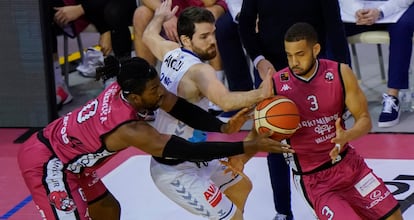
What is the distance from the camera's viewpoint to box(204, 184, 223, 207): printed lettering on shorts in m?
3.96

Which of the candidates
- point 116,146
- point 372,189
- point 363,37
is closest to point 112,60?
point 116,146

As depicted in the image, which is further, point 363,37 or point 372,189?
point 363,37

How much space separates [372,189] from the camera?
12.9ft

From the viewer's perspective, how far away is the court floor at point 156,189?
4.96 meters

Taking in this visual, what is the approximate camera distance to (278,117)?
380cm

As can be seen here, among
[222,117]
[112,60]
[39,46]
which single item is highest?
[112,60]

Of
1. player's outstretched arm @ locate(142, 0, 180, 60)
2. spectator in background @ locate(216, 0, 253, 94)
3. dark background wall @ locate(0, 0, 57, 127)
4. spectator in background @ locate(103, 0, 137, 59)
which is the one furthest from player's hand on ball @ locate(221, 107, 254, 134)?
spectator in background @ locate(103, 0, 137, 59)

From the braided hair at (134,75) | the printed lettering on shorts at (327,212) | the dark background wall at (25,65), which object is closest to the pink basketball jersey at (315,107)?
the printed lettering on shorts at (327,212)

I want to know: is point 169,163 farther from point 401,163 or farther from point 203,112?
point 401,163

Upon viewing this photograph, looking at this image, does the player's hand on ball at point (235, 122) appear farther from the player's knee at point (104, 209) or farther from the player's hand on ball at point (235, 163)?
the player's knee at point (104, 209)

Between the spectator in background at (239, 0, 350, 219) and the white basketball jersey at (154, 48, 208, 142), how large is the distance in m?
0.55

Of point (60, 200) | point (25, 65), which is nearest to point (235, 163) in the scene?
point (60, 200)

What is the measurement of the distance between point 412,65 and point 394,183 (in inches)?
112

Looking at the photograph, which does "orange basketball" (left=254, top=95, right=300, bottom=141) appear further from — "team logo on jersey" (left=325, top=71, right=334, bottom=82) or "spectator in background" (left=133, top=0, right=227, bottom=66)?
"spectator in background" (left=133, top=0, right=227, bottom=66)
